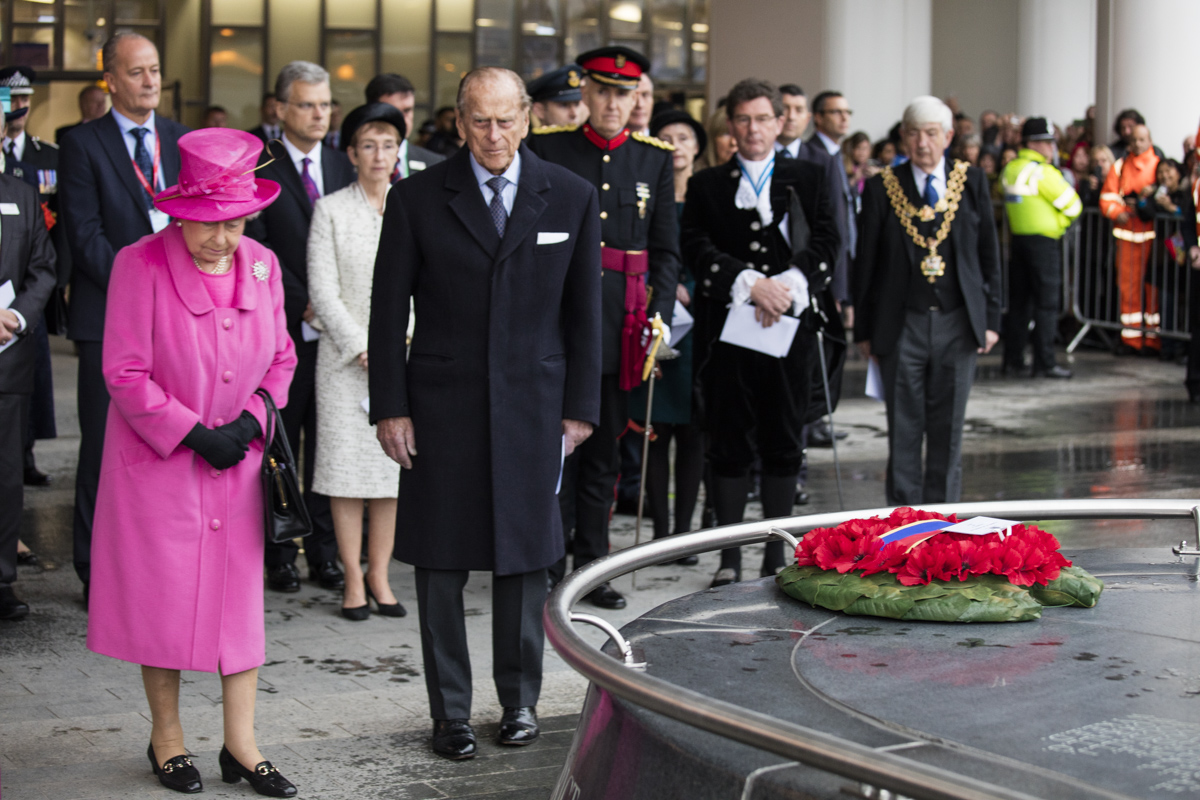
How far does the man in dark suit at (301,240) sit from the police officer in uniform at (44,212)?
0.98 m

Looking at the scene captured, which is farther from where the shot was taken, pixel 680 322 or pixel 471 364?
pixel 680 322

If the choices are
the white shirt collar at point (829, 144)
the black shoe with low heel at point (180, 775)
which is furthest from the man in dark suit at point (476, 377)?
the white shirt collar at point (829, 144)

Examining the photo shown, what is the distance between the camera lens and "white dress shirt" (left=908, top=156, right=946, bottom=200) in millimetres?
7191

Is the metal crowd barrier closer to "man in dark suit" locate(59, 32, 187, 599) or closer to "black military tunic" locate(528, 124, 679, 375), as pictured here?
"black military tunic" locate(528, 124, 679, 375)

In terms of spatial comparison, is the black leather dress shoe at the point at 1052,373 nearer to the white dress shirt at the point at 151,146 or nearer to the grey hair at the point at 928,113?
the grey hair at the point at 928,113

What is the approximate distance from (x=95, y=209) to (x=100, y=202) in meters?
0.04

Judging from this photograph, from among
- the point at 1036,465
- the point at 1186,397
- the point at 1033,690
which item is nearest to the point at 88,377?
the point at 1033,690

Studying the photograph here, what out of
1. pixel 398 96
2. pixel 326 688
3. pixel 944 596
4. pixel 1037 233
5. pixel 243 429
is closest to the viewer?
pixel 944 596

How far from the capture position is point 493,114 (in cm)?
453

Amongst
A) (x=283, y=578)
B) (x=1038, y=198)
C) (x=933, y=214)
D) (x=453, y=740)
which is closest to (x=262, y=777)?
(x=453, y=740)

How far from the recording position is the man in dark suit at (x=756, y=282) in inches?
251

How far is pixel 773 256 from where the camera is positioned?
6449 mm

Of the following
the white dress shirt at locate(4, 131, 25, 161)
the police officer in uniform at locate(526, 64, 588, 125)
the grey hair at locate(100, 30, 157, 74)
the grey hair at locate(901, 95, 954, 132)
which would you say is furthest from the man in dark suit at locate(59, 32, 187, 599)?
the grey hair at locate(901, 95, 954, 132)

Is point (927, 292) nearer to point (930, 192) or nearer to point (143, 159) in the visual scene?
point (930, 192)
